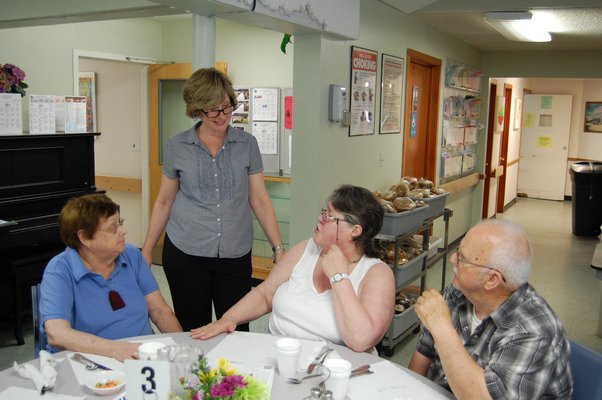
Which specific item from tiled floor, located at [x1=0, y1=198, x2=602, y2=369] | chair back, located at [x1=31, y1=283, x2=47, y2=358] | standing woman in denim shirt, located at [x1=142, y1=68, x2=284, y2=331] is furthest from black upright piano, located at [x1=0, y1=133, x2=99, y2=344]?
chair back, located at [x1=31, y1=283, x2=47, y2=358]

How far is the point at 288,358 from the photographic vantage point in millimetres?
1648

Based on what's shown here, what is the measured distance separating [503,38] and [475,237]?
17.3 feet

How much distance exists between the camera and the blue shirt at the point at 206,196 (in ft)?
8.43

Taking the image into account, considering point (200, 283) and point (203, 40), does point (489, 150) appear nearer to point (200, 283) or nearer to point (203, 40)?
point (203, 40)

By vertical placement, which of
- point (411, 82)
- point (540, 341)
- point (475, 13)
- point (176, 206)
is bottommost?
point (540, 341)

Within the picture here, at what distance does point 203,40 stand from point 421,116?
347 centimetres

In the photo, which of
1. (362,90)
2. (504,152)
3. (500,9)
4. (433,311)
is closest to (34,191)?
(362,90)

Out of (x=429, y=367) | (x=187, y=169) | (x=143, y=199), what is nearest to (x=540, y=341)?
(x=429, y=367)

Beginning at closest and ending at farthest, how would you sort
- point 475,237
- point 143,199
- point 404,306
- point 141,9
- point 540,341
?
point 540,341 → point 475,237 → point 141,9 → point 404,306 → point 143,199

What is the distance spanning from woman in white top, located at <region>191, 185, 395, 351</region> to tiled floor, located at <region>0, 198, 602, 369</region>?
1.74 m

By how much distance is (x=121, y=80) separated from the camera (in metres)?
6.13

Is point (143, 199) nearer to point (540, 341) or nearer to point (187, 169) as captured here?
point (187, 169)

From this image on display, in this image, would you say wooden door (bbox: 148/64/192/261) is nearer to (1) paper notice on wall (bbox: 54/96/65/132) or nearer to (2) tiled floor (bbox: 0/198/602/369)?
(2) tiled floor (bbox: 0/198/602/369)

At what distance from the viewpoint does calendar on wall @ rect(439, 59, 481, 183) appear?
6.22 metres
